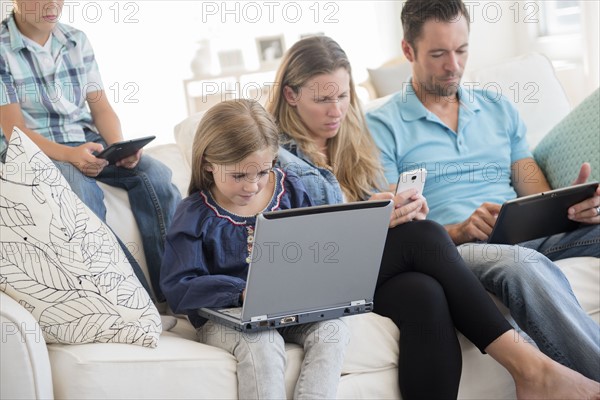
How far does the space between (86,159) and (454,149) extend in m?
0.96

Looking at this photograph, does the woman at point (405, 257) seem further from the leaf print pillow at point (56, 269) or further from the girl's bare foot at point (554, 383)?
the leaf print pillow at point (56, 269)

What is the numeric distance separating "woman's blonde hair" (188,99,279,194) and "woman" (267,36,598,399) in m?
0.17

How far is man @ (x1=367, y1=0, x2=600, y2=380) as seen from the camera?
6.88 ft

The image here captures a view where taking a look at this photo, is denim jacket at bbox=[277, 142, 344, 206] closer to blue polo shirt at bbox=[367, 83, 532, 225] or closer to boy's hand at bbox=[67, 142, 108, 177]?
blue polo shirt at bbox=[367, 83, 532, 225]

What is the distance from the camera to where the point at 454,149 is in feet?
7.50

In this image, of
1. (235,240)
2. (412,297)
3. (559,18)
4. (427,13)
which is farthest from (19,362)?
Result: (559,18)

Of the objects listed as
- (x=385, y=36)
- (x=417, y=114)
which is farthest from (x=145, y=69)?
(x=417, y=114)

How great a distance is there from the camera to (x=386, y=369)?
175 cm

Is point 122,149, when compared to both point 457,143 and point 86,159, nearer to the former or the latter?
point 86,159

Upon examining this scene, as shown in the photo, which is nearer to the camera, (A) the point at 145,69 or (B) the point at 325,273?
(B) the point at 325,273

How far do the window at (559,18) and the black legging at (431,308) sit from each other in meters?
2.91

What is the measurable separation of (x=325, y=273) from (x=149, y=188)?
2.05 ft

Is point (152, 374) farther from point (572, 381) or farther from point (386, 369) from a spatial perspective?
point (572, 381)

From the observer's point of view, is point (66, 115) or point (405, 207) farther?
point (66, 115)
